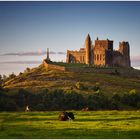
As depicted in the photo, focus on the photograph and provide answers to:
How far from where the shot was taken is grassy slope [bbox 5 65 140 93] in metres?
26.3

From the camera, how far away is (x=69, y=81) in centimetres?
2850

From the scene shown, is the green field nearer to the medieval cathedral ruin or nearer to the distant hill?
the distant hill

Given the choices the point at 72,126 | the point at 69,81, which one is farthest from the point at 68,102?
the point at 72,126

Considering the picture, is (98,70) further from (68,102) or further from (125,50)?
(125,50)

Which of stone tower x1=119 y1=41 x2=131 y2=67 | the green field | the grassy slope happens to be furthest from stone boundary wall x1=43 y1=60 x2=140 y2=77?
the green field

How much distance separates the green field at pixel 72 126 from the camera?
51.3 ft

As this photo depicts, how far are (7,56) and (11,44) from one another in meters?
0.71

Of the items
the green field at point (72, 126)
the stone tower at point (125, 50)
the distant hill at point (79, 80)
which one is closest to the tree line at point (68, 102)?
the distant hill at point (79, 80)

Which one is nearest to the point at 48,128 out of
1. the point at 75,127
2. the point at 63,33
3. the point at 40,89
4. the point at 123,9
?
the point at 75,127

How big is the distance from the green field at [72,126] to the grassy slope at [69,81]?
4.21 metres

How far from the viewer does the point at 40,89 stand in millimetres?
27406

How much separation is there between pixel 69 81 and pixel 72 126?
1103 cm

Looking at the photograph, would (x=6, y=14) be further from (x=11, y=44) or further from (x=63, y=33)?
(x=63, y=33)

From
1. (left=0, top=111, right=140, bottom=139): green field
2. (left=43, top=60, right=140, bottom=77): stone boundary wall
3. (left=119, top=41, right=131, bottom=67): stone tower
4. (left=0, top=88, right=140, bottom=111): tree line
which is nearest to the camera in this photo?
(left=0, top=111, right=140, bottom=139): green field
